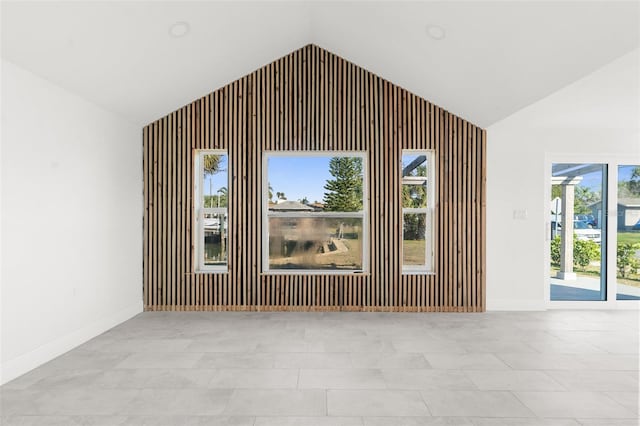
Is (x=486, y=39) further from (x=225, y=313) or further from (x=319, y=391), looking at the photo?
(x=225, y=313)

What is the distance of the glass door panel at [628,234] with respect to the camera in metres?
5.63

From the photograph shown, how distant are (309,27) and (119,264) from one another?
3.74m

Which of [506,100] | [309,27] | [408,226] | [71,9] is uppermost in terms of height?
[309,27]

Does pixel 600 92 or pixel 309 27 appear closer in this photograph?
pixel 600 92

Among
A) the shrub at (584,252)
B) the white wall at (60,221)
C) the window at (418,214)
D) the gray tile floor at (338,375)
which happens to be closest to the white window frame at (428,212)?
the window at (418,214)

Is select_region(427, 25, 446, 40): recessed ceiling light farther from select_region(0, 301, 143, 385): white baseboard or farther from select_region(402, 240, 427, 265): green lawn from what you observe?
select_region(0, 301, 143, 385): white baseboard

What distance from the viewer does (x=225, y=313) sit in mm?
5207

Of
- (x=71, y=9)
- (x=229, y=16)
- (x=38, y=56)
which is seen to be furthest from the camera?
(x=229, y=16)

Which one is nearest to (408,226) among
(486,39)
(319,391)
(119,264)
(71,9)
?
(486,39)

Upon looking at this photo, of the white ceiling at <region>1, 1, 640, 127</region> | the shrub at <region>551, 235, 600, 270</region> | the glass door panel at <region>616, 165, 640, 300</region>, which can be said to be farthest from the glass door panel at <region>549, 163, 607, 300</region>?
the white ceiling at <region>1, 1, 640, 127</region>

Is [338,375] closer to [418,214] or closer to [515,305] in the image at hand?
[418,214]

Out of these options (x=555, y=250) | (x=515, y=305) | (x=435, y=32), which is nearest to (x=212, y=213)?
(x=435, y=32)

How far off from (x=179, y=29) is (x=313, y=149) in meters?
2.26

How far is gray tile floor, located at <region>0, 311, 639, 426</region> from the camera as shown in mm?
2588
